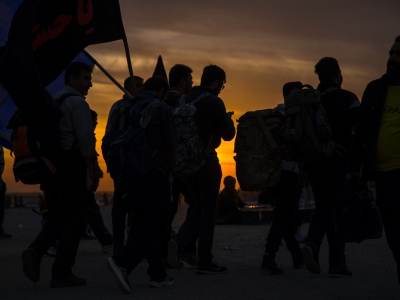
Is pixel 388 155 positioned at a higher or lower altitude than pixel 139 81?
lower

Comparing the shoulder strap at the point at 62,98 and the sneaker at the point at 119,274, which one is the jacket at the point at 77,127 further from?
the sneaker at the point at 119,274

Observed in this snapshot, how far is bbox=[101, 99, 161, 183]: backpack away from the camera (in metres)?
6.95

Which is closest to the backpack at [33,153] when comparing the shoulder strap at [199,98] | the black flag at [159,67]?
the shoulder strap at [199,98]

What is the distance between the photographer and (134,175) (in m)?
6.96

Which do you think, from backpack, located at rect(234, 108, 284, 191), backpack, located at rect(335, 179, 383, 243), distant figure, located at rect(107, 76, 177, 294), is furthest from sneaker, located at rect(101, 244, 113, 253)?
backpack, located at rect(335, 179, 383, 243)

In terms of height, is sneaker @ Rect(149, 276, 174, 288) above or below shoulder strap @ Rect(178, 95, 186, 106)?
below

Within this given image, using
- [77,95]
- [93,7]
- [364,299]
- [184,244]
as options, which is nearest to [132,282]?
[184,244]

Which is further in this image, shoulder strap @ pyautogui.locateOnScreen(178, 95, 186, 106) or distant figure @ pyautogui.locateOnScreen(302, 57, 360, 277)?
shoulder strap @ pyautogui.locateOnScreen(178, 95, 186, 106)

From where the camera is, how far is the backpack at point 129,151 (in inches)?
274

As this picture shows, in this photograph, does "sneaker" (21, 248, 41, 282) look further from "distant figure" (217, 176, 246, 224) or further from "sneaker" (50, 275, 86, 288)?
"distant figure" (217, 176, 246, 224)

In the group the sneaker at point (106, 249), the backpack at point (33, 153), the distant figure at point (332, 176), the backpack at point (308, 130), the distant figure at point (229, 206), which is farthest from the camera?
the distant figure at point (229, 206)

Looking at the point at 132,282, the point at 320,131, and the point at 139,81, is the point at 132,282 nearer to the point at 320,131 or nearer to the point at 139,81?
the point at 320,131

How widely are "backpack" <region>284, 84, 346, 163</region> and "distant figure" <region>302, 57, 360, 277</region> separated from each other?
0.12 m

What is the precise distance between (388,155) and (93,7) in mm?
3969
